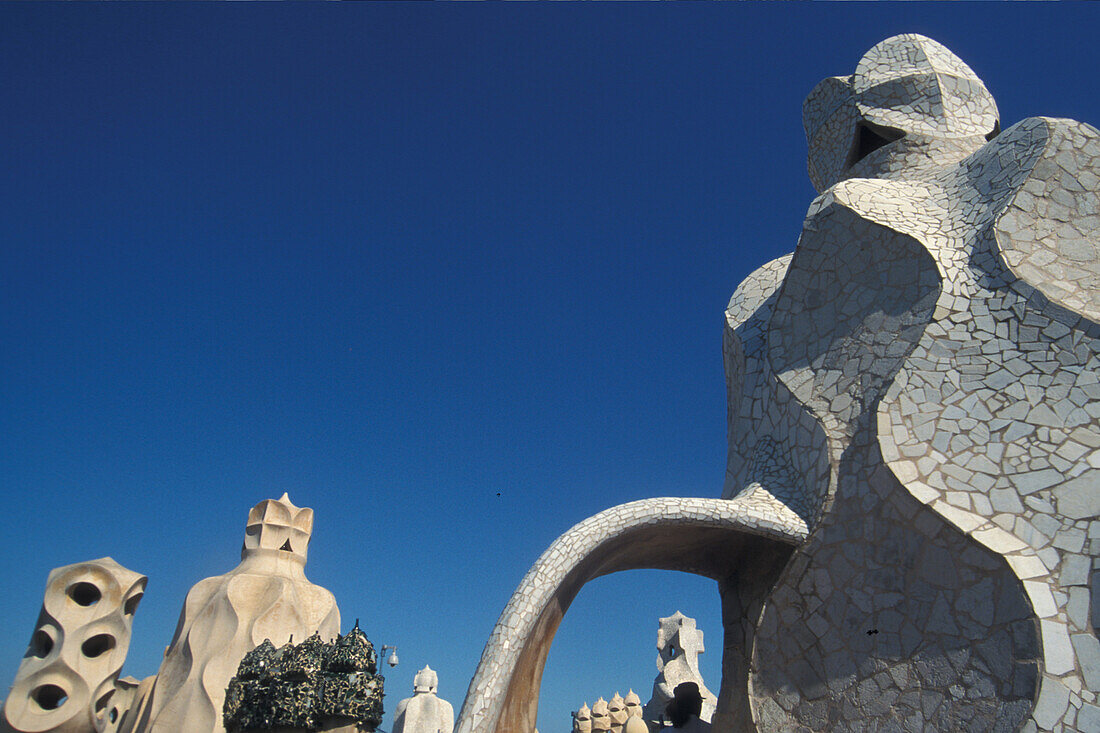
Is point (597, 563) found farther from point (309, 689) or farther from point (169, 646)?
point (169, 646)

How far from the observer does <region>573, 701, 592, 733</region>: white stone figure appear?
690 inches

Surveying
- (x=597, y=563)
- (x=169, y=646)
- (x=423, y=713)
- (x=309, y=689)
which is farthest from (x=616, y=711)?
(x=309, y=689)

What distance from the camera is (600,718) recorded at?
17484 mm

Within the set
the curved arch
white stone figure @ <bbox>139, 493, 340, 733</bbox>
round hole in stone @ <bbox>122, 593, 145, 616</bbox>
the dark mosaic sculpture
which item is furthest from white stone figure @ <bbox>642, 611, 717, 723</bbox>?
the dark mosaic sculpture

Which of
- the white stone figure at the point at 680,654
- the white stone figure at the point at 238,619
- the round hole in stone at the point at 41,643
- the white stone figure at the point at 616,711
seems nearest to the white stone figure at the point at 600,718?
the white stone figure at the point at 616,711

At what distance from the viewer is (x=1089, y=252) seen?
20.6ft

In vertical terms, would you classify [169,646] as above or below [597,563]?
above

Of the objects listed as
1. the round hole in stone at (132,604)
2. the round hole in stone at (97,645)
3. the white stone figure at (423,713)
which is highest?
the round hole in stone at (132,604)

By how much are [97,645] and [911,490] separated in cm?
979

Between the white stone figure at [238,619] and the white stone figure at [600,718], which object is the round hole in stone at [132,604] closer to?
the white stone figure at [238,619]

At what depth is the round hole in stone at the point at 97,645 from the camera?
34.1 ft

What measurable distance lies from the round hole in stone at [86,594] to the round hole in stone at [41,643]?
1.62 ft

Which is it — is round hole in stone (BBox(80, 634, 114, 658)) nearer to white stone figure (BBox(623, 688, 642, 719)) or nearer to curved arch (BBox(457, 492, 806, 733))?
curved arch (BBox(457, 492, 806, 733))

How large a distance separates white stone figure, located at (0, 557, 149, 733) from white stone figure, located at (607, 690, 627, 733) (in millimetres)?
10020
